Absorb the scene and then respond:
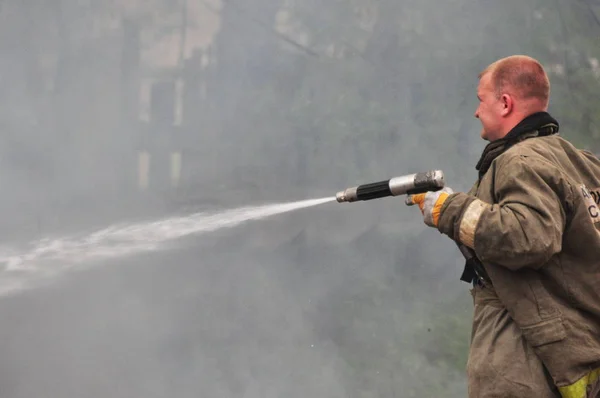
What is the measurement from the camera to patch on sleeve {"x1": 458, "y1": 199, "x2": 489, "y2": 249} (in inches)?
80.4

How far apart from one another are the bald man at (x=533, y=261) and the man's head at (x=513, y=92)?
69 millimetres

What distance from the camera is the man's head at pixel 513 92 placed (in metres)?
2.31

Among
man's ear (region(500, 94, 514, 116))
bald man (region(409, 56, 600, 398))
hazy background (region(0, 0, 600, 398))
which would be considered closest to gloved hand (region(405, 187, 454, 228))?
bald man (region(409, 56, 600, 398))

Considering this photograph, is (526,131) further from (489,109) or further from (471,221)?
(471,221)

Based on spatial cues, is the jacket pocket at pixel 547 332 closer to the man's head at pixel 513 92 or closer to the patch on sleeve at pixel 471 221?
the patch on sleeve at pixel 471 221

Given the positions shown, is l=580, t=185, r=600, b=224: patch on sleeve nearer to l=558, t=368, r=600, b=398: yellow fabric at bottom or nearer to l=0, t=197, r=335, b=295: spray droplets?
l=558, t=368, r=600, b=398: yellow fabric at bottom

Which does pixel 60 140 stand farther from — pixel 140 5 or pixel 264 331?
pixel 264 331

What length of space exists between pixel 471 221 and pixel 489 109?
538 millimetres

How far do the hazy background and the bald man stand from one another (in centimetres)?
187

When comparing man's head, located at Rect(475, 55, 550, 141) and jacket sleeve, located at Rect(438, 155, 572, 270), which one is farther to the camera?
man's head, located at Rect(475, 55, 550, 141)

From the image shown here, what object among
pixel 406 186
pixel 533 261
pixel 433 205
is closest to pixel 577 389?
pixel 533 261

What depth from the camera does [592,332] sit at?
210cm

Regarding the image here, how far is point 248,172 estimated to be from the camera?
4.00 metres

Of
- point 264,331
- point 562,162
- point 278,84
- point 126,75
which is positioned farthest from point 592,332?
point 126,75
